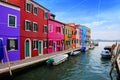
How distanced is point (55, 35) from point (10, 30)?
627 inches

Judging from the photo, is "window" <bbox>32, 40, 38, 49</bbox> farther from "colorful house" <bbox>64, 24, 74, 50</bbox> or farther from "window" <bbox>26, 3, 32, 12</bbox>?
"colorful house" <bbox>64, 24, 74, 50</bbox>

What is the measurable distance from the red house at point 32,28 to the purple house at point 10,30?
115 cm

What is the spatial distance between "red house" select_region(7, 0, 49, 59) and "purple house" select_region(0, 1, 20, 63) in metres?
1.15

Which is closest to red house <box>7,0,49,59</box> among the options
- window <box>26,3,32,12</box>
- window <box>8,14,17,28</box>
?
window <box>26,3,32,12</box>

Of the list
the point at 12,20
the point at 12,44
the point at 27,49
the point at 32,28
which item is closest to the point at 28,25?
the point at 32,28

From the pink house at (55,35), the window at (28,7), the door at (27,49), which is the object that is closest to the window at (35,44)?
the door at (27,49)

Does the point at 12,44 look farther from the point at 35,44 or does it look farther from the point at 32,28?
the point at 35,44

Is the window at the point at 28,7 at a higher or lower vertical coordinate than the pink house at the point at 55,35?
higher

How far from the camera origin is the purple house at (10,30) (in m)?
18.8

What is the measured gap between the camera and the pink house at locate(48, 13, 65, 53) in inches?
1280

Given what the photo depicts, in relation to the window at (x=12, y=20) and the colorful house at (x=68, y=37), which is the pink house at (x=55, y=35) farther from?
the window at (x=12, y=20)

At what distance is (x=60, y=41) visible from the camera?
38562 mm

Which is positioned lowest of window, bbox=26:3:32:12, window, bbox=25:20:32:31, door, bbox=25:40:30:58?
door, bbox=25:40:30:58

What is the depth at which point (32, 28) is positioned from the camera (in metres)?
25.5
